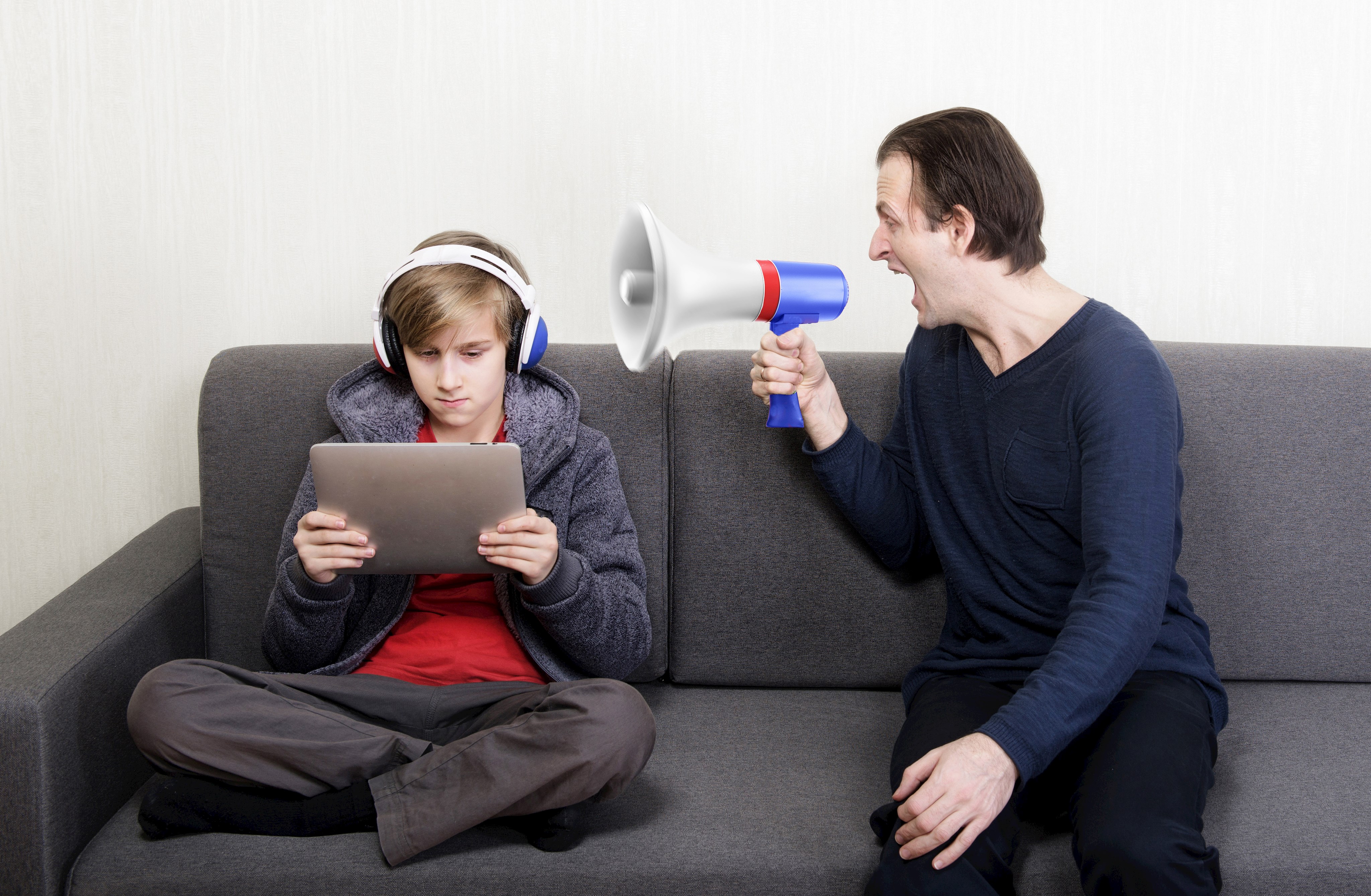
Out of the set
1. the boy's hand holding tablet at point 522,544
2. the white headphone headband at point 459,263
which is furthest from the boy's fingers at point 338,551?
the white headphone headband at point 459,263

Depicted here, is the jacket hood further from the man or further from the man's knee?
the man's knee

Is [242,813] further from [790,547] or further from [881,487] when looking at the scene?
[881,487]

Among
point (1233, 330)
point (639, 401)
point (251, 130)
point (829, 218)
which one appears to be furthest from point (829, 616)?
point (251, 130)

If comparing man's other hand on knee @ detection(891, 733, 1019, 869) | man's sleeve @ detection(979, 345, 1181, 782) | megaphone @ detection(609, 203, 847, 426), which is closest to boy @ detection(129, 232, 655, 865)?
megaphone @ detection(609, 203, 847, 426)

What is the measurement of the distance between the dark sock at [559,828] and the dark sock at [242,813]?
21cm

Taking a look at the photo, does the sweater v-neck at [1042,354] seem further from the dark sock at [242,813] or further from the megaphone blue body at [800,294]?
the dark sock at [242,813]

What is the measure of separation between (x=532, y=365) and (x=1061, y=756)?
0.99 metres

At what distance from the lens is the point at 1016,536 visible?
1536 mm

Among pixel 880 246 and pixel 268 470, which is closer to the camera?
pixel 880 246

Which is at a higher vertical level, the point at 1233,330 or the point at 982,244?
the point at 982,244

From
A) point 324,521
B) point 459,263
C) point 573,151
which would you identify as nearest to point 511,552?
point 324,521

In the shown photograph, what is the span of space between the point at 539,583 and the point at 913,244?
0.75m

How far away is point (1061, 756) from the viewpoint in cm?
135

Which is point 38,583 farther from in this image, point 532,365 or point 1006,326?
point 1006,326
